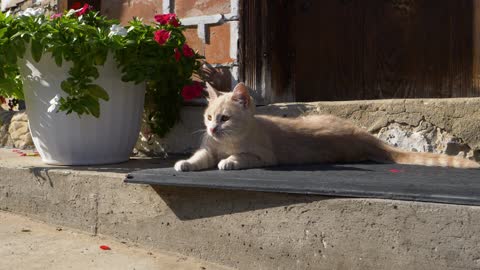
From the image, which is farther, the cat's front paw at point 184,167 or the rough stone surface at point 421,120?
the rough stone surface at point 421,120

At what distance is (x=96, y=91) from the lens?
3252 mm

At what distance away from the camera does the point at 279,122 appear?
A: 306 centimetres

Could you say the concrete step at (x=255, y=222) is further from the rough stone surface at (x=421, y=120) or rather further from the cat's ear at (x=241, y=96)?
the rough stone surface at (x=421, y=120)

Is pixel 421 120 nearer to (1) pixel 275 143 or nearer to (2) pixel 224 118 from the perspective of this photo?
(1) pixel 275 143

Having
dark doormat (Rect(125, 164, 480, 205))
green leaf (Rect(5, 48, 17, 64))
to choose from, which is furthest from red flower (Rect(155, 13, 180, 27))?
dark doormat (Rect(125, 164, 480, 205))

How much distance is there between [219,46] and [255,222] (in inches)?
77.3

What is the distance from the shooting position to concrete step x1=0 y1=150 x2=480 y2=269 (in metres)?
1.83

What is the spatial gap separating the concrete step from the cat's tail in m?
0.89

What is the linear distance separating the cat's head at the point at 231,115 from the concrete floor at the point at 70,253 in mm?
687

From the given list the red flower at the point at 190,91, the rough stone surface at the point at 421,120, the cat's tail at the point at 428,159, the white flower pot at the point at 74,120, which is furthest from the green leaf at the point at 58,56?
the cat's tail at the point at 428,159

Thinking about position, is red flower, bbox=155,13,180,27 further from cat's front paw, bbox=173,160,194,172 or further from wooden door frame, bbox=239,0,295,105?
cat's front paw, bbox=173,160,194,172

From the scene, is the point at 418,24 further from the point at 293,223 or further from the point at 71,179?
the point at 71,179

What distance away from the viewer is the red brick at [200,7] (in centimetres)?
388

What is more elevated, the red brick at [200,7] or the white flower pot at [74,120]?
the red brick at [200,7]
